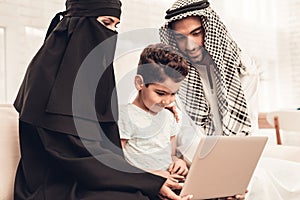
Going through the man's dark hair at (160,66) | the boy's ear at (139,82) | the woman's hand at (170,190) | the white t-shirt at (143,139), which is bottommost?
the woman's hand at (170,190)

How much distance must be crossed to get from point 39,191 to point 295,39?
4.78 metres

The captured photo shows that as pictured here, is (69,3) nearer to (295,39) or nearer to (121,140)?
(121,140)

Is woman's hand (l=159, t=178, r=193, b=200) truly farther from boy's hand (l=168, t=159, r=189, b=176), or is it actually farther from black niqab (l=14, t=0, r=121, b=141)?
black niqab (l=14, t=0, r=121, b=141)

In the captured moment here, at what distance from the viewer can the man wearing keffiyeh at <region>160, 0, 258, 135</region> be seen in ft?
7.80

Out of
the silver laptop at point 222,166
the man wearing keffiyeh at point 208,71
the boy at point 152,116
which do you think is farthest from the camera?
the man wearing keffiyeh at point 208,71

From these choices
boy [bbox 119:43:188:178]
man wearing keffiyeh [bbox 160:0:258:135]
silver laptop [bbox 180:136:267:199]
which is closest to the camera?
silver laptop [bbox 180:136:267:199]

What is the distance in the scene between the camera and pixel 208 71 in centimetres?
251

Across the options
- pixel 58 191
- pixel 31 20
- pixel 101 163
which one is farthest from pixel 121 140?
pixel 31 20

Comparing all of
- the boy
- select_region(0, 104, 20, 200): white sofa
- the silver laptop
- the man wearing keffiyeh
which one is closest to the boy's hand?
the boy

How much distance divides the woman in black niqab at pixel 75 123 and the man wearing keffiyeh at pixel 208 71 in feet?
2.30

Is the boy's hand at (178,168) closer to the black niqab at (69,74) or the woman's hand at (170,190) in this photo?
the woman's hand at (170,190)

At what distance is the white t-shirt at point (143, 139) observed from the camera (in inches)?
73.6

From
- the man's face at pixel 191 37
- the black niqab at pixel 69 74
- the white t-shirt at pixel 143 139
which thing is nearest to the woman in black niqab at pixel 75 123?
the black niqab at pixel 69 74

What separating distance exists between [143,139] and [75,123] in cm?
31
